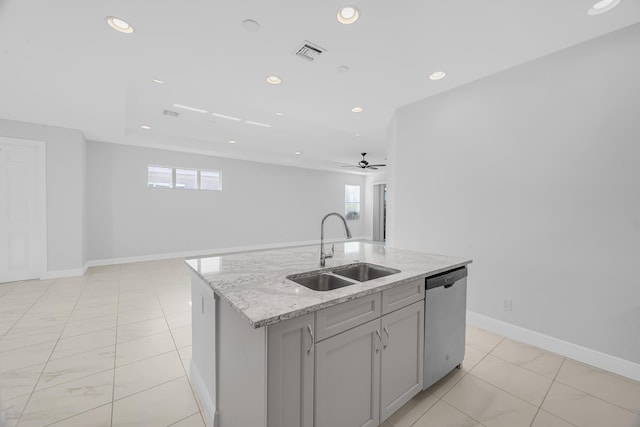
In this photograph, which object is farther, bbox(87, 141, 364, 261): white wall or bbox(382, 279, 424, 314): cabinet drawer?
bbox(87, 141, 364, 261): white wall

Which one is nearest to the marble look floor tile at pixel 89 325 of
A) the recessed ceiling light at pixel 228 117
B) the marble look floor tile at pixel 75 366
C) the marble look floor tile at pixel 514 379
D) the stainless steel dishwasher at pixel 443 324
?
the marble look floor tile at pixel 75 366

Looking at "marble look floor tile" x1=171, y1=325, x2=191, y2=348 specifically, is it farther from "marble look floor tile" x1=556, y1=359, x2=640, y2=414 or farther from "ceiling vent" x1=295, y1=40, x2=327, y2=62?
"marble look floor tile" x1=556, y1=359, x2=640, y2=414

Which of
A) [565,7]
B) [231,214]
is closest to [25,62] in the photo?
[565,7]

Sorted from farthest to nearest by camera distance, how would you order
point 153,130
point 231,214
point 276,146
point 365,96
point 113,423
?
point 231,214
point 276,146
point 153,130
point 365,96
point 113,423

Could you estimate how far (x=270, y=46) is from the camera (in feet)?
7.57

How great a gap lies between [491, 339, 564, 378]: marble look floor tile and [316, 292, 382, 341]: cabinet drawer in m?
1.75

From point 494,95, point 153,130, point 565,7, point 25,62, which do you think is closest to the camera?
point 565,7

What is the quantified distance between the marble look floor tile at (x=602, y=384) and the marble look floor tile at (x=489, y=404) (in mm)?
568

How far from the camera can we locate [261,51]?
238cm

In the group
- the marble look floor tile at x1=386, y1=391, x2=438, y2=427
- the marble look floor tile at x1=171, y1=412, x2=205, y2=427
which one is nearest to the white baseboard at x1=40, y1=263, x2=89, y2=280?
the marble look floor tile at x1=171, y1=412, x2=205, y2=427

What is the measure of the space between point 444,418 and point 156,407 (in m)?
1.90

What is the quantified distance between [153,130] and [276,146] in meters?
2.53

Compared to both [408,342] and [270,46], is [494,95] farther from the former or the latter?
[408,342]

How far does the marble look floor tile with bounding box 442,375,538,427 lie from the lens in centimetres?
165
